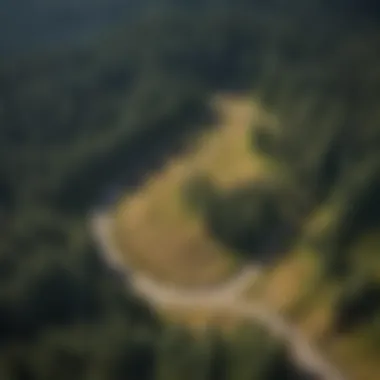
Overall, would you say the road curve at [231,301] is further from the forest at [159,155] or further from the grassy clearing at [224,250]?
the forest at [159,155]

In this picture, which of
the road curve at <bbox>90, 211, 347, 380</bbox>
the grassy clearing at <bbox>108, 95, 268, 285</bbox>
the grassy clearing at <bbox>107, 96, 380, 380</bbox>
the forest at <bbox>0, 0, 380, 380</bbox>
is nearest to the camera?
the road curve at <bbox>90, 211, 347, 380</bbox>

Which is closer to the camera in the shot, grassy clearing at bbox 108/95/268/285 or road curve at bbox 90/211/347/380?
road curve at bbox 90/211/347/380

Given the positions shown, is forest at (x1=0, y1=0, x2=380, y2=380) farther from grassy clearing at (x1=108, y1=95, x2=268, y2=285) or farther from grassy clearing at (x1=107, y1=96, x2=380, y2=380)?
grassy clearing at (x1=108, y1=95, x2=268, y2=285)

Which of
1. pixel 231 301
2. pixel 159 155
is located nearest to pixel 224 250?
pixel 231 301

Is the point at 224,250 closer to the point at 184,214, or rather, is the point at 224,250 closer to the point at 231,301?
the point at 184,214

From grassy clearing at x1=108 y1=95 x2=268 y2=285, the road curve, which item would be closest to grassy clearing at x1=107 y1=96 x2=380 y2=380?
grassy clearing at x1=108 y1=95 x2=268 y2=285

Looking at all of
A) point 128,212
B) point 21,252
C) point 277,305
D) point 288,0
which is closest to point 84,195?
point 128,212

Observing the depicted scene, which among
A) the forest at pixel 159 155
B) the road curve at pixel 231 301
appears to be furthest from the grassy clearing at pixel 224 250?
the forest at pixel 159 155
